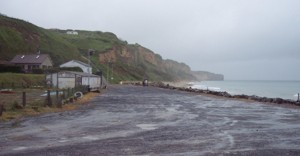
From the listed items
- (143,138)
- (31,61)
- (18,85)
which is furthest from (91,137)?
(31,61)

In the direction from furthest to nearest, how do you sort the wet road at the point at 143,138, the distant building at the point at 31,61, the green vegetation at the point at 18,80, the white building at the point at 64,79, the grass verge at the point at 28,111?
the distant building at the point at 31,61
the white building at the point at 64,79
the green vegetation at the point at 18,80
the grass verge at the point at 28,111
the wet road at the point at 143,138

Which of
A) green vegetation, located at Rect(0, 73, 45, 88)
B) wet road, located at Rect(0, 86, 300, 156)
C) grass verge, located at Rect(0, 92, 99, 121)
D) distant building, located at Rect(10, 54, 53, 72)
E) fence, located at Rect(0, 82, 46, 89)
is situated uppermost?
distant building, located at Rect(10, 54, 53, 72)

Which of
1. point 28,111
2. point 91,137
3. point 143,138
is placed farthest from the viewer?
point 28,111

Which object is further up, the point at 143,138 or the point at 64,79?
the point at 64,79

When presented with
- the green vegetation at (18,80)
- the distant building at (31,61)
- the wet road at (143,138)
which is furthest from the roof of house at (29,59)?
the wet road at (143,138)

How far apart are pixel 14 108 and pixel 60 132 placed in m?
8.43

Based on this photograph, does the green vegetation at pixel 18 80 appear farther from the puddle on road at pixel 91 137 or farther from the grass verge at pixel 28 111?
the puddle on road at pixel 91 137

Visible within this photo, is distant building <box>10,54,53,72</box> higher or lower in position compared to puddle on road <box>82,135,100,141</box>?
higher

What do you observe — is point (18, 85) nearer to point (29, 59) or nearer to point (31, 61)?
point (31, 61)

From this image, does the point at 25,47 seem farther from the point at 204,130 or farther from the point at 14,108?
the point at 204,130

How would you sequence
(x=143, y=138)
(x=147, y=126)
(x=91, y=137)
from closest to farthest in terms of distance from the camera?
(x=143, y=138)
(x=91, y=137)
(x=147, y=126)

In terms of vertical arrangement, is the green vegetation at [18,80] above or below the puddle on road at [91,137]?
above

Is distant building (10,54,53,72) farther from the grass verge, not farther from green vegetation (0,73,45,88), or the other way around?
the grass verge

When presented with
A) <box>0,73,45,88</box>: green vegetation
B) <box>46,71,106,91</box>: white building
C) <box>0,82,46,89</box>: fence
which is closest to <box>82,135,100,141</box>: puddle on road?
<box>0,82,46,89</box>: fence
